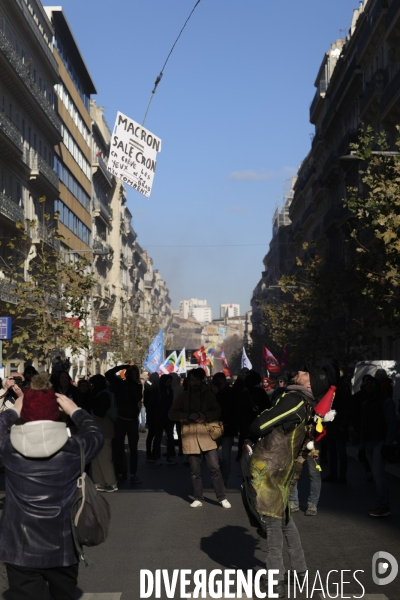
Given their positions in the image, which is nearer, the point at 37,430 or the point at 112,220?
the point at 37,430

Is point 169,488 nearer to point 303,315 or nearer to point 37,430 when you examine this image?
point 37,430

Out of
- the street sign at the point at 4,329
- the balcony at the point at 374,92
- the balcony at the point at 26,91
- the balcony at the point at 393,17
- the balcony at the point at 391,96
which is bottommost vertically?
the street sign at the point at 4,329

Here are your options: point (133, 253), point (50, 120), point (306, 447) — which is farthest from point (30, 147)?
point (133, 253)

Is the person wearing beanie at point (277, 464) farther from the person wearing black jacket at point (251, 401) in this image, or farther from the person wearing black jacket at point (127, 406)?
the person wearing black jacket at point (127, 406)

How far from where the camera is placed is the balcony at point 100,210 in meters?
81.1

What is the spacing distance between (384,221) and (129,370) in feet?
22.2

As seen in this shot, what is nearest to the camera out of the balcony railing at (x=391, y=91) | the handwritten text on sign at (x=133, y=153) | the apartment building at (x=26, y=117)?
the handwritten text on sign at (x=133, y=153)

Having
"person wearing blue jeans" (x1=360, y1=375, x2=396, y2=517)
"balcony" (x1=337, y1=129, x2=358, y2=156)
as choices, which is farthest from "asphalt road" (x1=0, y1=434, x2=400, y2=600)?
"balcony" (x1=337, y1=129, x2=358, y2=156)

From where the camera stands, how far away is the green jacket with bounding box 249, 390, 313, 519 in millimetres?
7562

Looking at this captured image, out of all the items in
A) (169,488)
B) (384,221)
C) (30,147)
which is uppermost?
(30,147)

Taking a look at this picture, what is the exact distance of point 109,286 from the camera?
9350 centimetres

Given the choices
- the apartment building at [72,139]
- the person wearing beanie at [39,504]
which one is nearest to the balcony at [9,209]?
the apartment building at [72,139]

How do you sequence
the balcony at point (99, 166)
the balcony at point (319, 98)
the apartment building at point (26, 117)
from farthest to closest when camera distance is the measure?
the balcony at point (99, 166), the balcony at point (319, 98), the apartment building at point (26, 117)

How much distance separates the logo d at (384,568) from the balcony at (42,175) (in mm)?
41845
